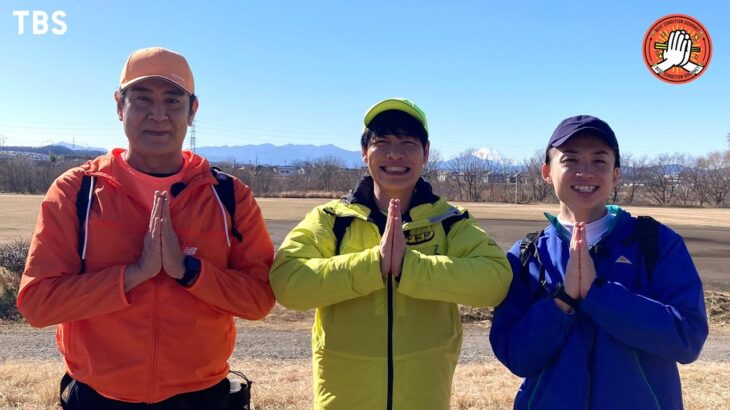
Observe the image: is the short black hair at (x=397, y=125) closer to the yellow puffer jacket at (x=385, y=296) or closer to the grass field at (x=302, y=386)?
the yellow puffer jacket at (x=385, y=296)

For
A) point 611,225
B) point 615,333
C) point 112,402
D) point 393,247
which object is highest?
point 611,225

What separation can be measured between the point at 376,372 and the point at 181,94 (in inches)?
65.6

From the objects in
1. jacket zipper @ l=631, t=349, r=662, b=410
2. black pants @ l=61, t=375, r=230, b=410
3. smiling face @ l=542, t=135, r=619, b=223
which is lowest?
black pants @ l=61, t=375, r=230, b=410

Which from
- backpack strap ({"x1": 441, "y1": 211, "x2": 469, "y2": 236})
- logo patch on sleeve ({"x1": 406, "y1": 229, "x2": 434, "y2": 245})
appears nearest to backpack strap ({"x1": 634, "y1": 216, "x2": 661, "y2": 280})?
backpack strap ({"x1": 441, "y1": 211, "x2": 469, "y2": 236})

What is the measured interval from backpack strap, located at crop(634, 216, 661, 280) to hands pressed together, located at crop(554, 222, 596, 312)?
0.91 feet

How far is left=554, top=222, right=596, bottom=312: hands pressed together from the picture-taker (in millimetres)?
2420

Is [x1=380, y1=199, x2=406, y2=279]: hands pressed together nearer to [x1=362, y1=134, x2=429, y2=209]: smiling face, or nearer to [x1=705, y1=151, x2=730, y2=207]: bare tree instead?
[x1=362, y1=134, x2=429, y2=209]: smiling face

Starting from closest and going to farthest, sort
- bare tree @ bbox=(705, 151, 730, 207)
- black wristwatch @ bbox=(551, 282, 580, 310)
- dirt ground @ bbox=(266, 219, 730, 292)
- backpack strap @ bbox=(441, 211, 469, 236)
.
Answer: black wristwatch @ bbox=(551, 282, 580, 310), backpack strap @ bbox=(441, 211, 469, 236), dirt ground @ bbox=(266, 219, 730, 292), bare tree @ bbox=(705, 151, 730, 207)

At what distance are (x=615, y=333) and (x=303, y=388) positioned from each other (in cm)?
368

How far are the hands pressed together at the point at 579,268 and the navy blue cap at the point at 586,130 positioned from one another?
482mm

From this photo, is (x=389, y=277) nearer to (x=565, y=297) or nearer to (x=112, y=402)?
(x=565, y=297)

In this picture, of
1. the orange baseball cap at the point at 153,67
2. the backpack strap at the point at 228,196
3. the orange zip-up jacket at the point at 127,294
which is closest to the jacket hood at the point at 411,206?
the backpack strap at the point at 228,196

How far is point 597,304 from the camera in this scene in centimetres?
237

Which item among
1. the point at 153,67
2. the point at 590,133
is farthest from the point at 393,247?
the point at 153,67
